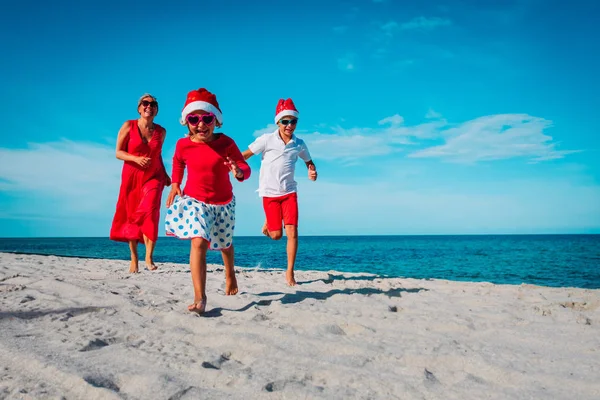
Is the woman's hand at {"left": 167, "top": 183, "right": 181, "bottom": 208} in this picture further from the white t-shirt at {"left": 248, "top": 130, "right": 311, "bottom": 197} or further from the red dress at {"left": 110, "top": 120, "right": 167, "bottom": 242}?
the red dress at {"left": 110, "top": 120, "right": 167, "bottom": 242}

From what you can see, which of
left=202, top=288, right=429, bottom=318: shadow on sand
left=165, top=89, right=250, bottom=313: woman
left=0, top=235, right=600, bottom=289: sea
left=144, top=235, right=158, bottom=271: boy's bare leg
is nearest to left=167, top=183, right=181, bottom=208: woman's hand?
left=165, top=89, right=250, bottom=313: woman

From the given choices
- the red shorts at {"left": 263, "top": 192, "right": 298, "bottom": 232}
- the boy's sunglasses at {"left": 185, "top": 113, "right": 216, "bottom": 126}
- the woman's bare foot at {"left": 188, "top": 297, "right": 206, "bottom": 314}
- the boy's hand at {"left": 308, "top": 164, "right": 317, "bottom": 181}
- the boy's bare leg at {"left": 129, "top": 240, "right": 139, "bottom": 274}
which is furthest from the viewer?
the boy's bare leg at {"left": 129, "top": 240, "right": 139, "bottom": 274}

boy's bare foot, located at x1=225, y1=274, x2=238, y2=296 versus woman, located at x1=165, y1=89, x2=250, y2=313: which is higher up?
woman, located at x1=165, y1=89, x2=250, y2=313

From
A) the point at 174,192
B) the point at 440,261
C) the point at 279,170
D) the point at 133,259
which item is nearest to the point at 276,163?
the point at 279,170

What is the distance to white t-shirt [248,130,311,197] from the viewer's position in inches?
210

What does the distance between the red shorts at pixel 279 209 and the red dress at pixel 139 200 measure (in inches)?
67.4

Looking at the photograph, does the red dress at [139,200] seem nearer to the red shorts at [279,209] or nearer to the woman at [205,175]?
the red shorts at [279,209]

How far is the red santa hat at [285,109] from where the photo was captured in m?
5.43

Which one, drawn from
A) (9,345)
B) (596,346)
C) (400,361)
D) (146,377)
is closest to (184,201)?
(9,345)

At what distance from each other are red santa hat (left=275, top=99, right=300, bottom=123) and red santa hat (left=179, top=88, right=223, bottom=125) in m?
1.76

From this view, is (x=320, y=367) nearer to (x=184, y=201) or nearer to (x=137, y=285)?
(x=184, y=201)

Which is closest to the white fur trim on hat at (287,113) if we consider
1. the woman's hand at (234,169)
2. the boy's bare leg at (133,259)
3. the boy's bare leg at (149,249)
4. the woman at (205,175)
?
the woman at (205,175)

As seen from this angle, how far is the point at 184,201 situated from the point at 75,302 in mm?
1162

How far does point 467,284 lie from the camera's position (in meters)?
Answer: 5.59
